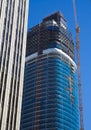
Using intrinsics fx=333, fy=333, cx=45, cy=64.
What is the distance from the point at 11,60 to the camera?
3388 inches

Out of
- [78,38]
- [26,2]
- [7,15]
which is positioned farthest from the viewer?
[78,38]

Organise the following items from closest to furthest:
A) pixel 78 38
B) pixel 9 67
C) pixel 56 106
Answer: pixel 9 67
pixel 78 38
pixel 56 106

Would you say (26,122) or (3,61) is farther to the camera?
(26,122)

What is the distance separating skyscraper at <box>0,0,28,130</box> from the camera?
79.1m

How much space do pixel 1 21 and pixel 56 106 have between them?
113 m

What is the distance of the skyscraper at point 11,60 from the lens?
7912 cm

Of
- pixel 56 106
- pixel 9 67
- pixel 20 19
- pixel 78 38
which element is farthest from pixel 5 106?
pixel 56 106

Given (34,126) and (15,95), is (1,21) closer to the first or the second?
(15,95)

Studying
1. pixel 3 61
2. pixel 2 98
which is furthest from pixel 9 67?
pixel 2 98

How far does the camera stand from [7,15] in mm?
90688

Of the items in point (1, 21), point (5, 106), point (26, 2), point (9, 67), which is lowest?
point (5, 106)

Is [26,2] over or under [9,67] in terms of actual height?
over

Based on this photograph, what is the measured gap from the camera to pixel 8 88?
81688 mm

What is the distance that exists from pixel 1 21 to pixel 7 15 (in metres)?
4.84
